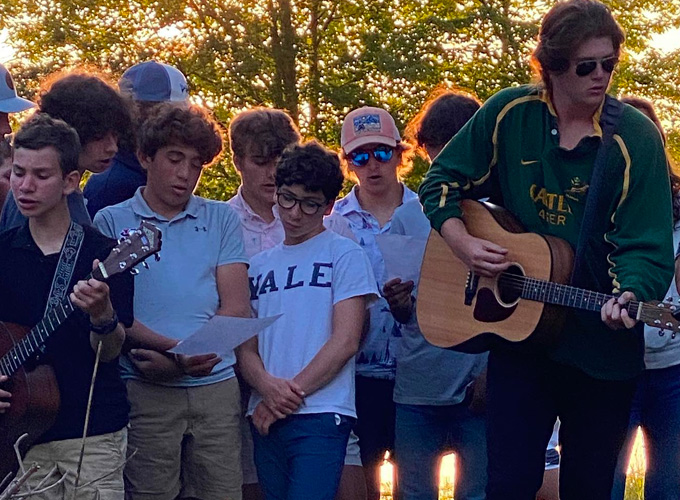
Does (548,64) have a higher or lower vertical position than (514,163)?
higher

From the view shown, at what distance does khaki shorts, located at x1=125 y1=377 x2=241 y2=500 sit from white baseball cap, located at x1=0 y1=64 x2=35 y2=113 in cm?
149

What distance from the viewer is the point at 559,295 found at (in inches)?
149

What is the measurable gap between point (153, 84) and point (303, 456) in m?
1.87

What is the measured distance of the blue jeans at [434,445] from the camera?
16.0 feet

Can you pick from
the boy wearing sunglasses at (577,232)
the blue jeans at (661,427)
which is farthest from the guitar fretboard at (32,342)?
the blue jeans at (661,427)

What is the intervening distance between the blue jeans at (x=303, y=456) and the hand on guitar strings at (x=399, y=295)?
0.60m

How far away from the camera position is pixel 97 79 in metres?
4.70

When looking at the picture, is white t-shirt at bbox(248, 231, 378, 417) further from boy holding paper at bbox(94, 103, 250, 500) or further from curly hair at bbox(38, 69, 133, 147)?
curly hair at bbox(38, 69, 133, 147)

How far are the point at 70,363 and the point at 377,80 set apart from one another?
1265 centimetres

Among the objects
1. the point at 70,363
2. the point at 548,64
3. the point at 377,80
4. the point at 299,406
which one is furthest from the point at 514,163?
the point at 377,80

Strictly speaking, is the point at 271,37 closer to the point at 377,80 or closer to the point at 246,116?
the point at 377,80

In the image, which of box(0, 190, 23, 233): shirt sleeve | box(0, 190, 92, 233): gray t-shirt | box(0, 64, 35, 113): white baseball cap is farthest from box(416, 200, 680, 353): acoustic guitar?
box(0, 64, 35, 113): white baseball cap

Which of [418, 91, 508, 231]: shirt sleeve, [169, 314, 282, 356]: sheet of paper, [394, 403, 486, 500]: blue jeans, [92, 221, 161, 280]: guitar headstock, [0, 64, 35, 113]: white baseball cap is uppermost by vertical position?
[0, 64, 35, 113]: white baseball cap

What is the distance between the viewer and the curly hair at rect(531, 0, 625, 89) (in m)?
3.76
